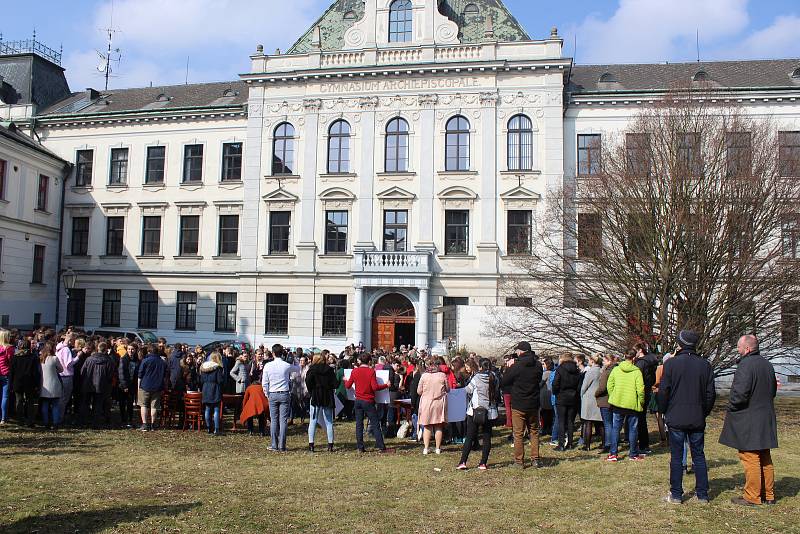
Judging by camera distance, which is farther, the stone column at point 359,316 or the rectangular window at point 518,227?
the stone column at point 359,316

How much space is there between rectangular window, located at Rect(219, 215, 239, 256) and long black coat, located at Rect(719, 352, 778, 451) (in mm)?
28333

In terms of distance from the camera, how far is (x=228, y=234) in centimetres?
3322

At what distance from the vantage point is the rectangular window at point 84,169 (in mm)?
35375

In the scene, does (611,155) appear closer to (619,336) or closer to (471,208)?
(619,336)

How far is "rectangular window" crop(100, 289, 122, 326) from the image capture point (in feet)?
113

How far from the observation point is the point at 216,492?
848 cm

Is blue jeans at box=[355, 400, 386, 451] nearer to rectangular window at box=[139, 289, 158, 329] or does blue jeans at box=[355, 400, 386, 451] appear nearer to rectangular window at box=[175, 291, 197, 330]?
rectangular window at box=[175, 291, 197, 330]

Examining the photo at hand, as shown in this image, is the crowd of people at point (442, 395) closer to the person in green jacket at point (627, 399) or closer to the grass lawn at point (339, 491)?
the person in green jacket at point (627, 399)

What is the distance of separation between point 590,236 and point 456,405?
30.9 ft

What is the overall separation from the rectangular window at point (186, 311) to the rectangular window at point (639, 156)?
23.0 metres

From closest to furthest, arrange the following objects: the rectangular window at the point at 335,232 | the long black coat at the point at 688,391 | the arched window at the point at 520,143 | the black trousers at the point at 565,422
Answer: the long black coat at the point at 688,391
the black trousers at the point at 565,422
the arched window at the point at 520,143
the rectangular window at the point at 335,232

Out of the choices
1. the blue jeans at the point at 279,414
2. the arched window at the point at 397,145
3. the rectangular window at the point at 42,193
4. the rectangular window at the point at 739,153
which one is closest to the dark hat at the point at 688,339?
the blue jeans at the point at 279,414

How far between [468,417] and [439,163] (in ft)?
69.6

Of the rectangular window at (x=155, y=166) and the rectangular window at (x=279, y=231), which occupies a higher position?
the rectangular window at (x=155, y=166)
